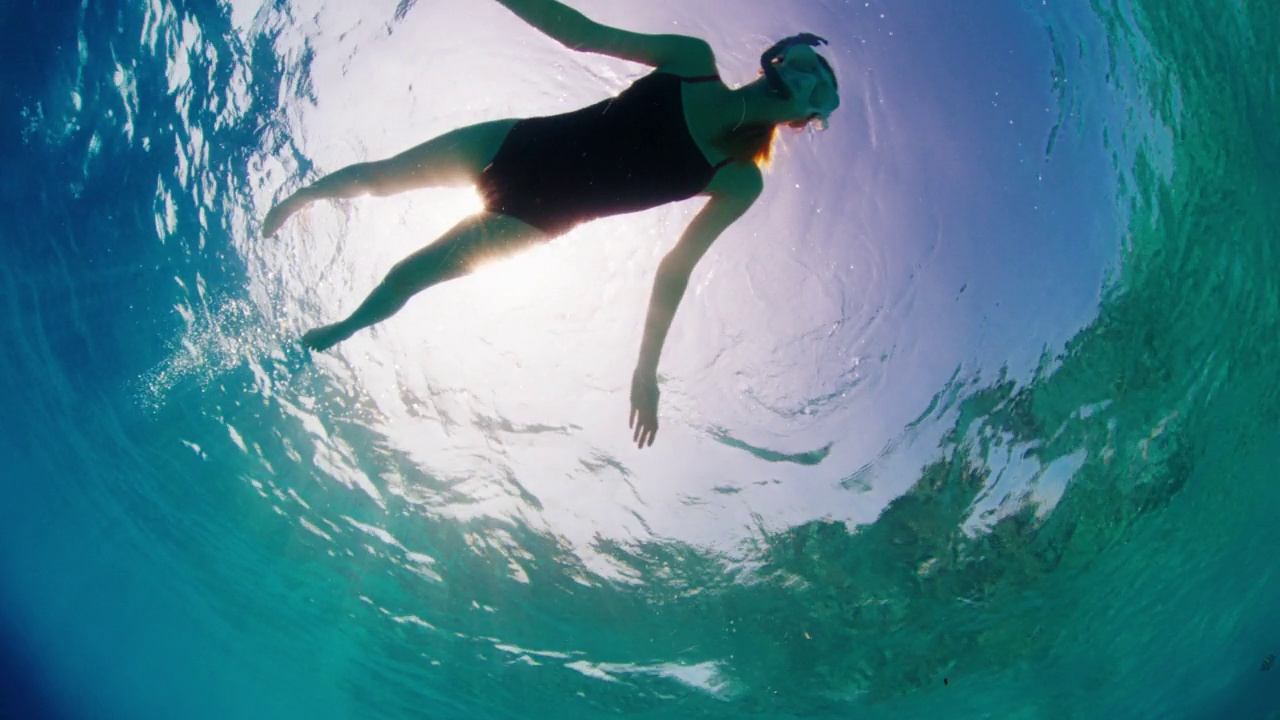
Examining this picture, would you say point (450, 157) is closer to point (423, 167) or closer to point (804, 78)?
point (423, 167)

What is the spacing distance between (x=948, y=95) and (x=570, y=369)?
609cm

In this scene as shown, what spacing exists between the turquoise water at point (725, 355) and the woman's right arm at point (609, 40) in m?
3.28

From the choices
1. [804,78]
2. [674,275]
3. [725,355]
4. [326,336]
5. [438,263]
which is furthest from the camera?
[725,355]

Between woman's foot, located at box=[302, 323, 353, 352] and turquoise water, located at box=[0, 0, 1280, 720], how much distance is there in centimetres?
483

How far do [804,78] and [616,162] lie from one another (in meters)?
1.08

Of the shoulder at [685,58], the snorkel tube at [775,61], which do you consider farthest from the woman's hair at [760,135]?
the shoulder at [685,58]

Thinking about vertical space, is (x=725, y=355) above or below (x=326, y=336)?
above

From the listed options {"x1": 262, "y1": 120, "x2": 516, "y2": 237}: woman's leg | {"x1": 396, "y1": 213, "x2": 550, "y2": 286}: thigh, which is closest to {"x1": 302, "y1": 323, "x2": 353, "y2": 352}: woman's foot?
{"x1": 396, "y1": 213, "x2": 550, "y2": 286}: thigh

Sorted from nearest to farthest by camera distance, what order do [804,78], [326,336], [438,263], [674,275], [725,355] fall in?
1. [438,263]
2. [326,336]
3. [804,78]
4. [674,275]
5. [725,355]

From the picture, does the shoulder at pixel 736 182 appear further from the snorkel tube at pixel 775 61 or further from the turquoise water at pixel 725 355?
the turquoise water at pixel 725 355

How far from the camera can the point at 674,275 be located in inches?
126

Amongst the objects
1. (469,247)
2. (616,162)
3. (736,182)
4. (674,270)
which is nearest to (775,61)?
(736,182)

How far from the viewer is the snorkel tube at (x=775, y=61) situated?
313 centimetres

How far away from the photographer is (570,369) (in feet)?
30.5
